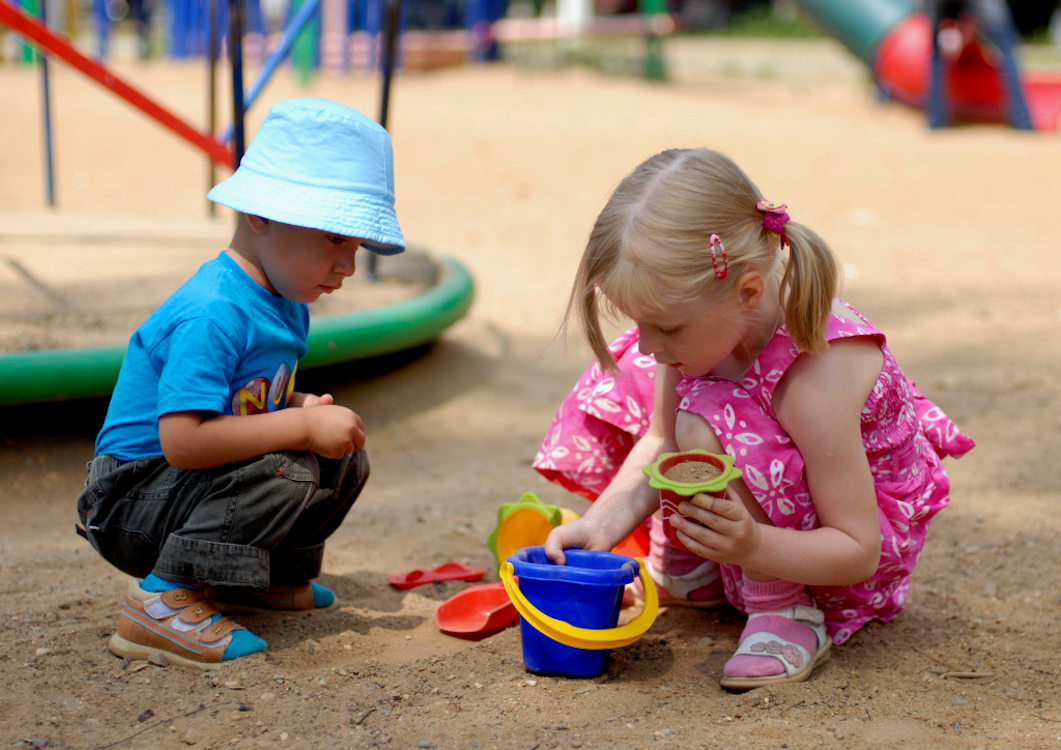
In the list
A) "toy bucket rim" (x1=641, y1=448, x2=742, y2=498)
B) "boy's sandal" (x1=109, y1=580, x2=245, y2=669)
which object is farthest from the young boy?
"toy bucket rim" (x1=641, y1=448, x2=742, y2=498)

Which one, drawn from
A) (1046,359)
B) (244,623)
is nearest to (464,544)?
(244,623)

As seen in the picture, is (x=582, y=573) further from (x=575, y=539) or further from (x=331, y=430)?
(x=331, y=430)

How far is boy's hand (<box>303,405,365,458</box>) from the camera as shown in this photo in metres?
1.71

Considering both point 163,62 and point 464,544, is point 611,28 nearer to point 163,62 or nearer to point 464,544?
point 163,62

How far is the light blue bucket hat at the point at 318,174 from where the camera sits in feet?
5.49

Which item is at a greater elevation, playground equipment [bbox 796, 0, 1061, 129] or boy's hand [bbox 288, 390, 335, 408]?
playground equipment [bbox 796, 0, 1061, 129]

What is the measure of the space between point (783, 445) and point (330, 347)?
5.04 ft

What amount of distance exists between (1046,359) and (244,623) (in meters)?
2.70

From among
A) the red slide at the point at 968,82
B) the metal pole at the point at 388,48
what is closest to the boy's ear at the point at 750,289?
the metal pole at the point at 388,48

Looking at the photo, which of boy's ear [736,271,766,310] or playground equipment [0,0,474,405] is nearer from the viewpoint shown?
boy's ear [736,271,766,310]

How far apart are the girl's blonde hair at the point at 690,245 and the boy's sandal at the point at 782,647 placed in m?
0.47

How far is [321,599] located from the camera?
2.01 meters

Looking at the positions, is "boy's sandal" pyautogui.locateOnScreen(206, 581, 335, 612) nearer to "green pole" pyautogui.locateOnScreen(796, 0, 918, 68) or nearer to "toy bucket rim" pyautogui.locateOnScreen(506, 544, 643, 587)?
"toy bucket rim" pyautogui.locateOnScreen(506, 544, 643, 587)

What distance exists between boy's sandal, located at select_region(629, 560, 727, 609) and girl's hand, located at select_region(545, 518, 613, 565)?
28 centimetres
